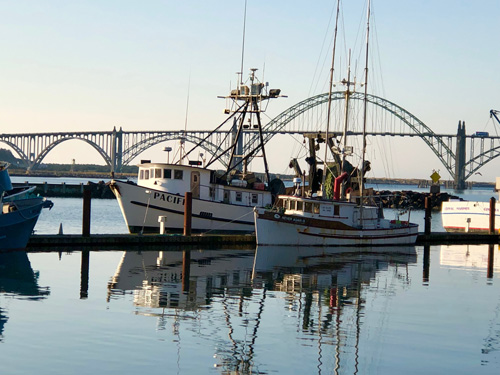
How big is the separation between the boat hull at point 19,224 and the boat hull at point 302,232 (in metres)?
10.2

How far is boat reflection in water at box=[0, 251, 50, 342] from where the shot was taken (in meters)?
25.0

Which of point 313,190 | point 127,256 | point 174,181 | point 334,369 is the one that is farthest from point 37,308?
point 313,190

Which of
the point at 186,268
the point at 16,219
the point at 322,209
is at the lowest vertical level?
the point at 186,268

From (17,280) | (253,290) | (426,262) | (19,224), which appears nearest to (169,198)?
(19,224)

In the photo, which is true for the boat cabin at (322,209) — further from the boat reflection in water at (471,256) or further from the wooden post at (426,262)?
the boat reflection in water at (471,256)

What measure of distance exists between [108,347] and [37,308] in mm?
5271

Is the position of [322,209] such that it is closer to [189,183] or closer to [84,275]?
[189,183]

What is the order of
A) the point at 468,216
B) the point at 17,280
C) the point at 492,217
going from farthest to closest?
the point at 468,216, the point at 492,217, the point at 17,280

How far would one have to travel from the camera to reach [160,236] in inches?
1554

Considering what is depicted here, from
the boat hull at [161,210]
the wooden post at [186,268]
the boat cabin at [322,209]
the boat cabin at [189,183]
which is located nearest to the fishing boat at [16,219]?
the wooden post at [186,268]

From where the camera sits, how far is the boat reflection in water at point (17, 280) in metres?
25.0

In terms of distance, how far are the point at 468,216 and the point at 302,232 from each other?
18866mm

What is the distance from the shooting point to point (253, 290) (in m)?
27.7

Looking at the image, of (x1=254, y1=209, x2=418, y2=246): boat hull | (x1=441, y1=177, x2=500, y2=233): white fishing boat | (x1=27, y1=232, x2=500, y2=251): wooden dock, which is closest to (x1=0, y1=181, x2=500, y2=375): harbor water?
(x1=27, y1=232, x2=500, y2=251): wooden dock
